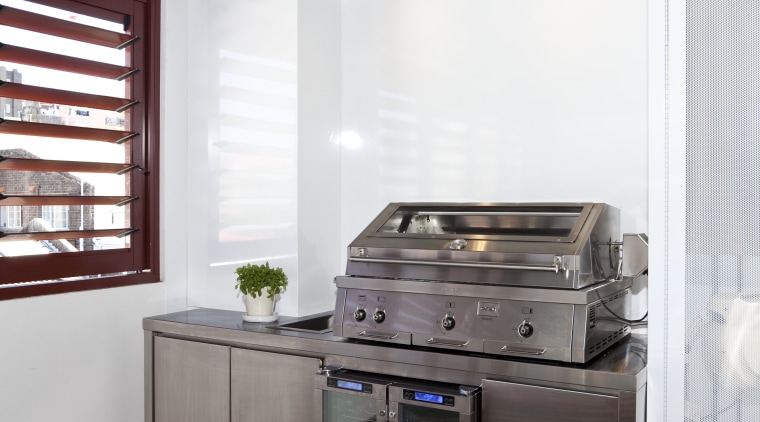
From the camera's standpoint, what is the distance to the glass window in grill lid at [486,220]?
2.35 m

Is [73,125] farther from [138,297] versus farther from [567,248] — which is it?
[567,248]

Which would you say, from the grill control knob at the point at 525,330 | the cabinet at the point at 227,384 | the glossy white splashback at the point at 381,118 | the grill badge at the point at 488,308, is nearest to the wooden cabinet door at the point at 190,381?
the cabinet at the point at 227,384

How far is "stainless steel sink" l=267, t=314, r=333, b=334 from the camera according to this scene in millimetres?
2559

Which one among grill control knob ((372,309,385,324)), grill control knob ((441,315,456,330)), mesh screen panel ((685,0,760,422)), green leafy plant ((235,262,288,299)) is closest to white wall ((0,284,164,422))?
green leafy plant ((235,262,288,299))

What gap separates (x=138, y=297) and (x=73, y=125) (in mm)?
740

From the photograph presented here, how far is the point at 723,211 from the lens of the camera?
5.25 feet

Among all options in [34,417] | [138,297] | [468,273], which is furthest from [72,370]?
[468,273]

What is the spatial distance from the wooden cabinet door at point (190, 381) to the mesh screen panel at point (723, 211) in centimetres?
161

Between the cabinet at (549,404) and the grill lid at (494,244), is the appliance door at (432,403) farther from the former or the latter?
the grill lid at (494,244)

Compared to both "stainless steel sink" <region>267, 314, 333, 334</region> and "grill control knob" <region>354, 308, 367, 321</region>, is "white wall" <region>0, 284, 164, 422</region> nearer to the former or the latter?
"stainless steel sink" <region>267, 314, 333, 334</region>

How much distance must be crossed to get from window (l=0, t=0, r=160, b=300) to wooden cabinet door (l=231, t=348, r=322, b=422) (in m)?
0.73

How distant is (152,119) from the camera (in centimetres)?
305

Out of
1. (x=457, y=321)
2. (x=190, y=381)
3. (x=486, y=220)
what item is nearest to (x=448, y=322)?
(x=457, y=321)

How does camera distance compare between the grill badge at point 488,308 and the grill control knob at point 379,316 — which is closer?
the grill badge at point 488,308
